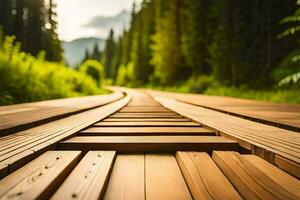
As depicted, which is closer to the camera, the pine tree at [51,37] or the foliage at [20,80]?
the foliage at [20,80]

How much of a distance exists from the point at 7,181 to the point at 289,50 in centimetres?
1491

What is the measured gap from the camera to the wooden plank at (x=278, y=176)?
1.07 metres

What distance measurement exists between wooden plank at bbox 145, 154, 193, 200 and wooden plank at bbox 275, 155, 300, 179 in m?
0.47

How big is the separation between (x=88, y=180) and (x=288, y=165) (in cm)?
87

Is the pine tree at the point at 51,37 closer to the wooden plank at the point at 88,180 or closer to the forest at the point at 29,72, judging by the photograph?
the forest at the point at 29,72

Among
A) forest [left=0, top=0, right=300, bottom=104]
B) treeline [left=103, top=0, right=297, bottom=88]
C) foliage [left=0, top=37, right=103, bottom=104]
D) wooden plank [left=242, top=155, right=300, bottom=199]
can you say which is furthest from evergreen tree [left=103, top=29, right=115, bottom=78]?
wooden plank [left=242, top=155, right=300, bottom=199]

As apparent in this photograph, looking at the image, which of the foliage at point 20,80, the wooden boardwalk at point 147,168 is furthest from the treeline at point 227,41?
the wooden boardwalk at point 147,168

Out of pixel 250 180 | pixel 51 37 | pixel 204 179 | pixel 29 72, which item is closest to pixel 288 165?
pixel 250 180

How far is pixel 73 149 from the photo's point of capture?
5.65 ft

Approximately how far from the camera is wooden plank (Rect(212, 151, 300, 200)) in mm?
1028

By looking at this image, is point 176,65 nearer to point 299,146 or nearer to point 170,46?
point 170,46

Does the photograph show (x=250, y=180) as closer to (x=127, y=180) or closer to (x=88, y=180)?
(x=127, y=180)

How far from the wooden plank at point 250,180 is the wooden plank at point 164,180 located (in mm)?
207

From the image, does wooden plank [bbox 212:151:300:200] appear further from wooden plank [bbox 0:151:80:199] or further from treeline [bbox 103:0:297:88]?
treeline [bbox 103:0:297:88]
